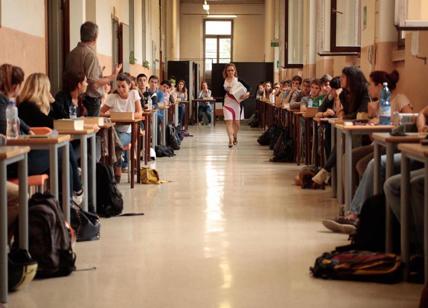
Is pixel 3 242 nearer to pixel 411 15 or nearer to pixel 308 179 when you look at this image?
pixel 411 15

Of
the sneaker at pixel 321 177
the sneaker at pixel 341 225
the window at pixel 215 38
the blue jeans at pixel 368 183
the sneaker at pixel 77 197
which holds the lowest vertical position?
the sneaker at pixel 341 225

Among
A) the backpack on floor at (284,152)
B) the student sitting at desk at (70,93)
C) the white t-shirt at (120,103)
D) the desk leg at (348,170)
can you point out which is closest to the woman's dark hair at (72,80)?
the student sitting at desk at (70,93)

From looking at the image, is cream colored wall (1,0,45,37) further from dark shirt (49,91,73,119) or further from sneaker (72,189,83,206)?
sneaker (72,189,83,206)

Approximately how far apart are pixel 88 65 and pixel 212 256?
11.0 ft

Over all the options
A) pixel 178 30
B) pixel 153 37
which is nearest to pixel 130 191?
pixel 153 37

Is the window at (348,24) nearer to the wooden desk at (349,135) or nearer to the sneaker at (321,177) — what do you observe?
the sneaker at (321,177)

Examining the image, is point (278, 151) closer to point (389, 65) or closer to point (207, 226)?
point (389, 65)

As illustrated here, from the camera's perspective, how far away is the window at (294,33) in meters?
18.7

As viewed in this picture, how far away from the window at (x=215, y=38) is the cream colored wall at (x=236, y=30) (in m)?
0.19

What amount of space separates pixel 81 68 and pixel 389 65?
3.37m

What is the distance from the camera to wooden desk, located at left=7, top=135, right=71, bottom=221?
5.07m

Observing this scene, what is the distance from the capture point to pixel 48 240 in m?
4.74

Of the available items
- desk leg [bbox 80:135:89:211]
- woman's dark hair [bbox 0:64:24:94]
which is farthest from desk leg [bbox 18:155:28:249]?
desk leg [bbox 80:135:89:211]

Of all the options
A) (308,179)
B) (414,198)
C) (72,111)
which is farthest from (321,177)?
(414,198)
